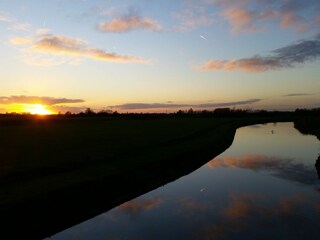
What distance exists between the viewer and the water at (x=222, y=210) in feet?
51.2

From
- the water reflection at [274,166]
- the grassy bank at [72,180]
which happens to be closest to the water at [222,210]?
the water reflection at [274,166]

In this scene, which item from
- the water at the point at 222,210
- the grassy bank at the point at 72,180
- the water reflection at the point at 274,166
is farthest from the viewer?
the water reflection at the point at 274,166

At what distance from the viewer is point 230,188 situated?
2488cm

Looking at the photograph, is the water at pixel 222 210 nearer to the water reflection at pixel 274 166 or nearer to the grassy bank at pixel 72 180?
the water reflection at pixel 274 166

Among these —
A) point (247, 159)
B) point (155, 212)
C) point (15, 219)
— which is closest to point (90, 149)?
point (247, 159)

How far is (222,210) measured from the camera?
19.0 m

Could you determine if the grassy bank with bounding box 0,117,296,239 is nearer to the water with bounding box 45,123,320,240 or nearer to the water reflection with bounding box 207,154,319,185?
the water with bounding box 45,123,320,240

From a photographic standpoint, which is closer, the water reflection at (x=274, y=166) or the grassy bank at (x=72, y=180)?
the grassy bank at (x=72, y=180)

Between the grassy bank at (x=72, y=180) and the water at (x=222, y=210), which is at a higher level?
the grassy bank at (x=72, y=180)

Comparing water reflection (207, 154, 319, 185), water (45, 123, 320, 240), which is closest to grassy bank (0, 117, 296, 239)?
water (45, 123, 320, 240)

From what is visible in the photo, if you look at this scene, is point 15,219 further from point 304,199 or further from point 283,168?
point 283,168

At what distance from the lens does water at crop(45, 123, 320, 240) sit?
15604mm

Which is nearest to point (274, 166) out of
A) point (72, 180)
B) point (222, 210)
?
point (222, 210)

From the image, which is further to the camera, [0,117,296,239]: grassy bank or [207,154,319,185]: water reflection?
[207,154,319,185]: water reflection
